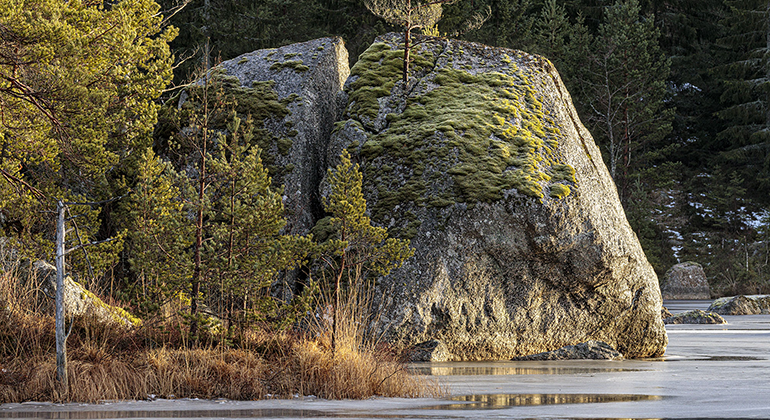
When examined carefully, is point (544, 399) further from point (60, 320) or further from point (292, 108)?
point (292, 108)

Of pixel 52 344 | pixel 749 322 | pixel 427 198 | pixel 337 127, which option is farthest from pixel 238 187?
pixel 749 322

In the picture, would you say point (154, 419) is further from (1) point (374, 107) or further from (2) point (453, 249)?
(1) point (374, 107)

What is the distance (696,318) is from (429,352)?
1214 centimetres

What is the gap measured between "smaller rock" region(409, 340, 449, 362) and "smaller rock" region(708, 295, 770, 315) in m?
15.5

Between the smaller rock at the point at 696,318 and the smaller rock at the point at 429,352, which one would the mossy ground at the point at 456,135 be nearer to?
the smaller rock at the point at 429,352

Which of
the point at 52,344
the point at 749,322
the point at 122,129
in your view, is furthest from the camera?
the point at 749,322

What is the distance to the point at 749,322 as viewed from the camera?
71.7 ft

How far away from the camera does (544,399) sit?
814cm

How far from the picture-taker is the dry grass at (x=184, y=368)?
8234mm

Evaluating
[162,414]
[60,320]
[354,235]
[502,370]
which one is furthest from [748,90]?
[162,414]

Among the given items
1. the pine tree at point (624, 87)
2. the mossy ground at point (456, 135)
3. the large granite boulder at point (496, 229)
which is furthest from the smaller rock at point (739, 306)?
the pine tree at point (624, 87)

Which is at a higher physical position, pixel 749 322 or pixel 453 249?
pixel 453 249

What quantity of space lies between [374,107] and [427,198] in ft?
7.99

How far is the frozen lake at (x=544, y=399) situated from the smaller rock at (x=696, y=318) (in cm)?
973
